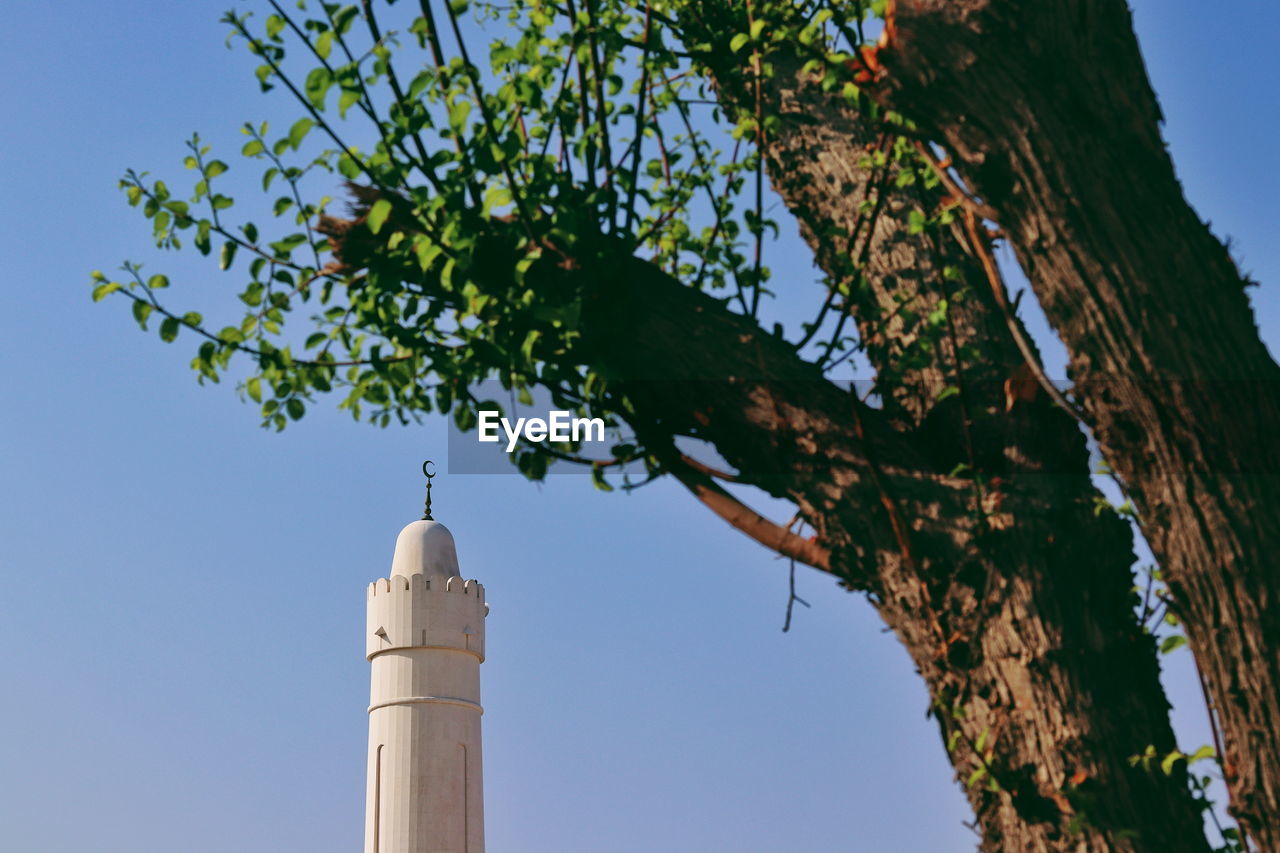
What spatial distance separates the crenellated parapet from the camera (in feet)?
83.1

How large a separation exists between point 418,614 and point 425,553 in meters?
1.21

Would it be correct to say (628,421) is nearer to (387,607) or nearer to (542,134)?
(542,134)

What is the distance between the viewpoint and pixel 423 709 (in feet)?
82.7

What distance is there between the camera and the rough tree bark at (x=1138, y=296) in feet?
12.3

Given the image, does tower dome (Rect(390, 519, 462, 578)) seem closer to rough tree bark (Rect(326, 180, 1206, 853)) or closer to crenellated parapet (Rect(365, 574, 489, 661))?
crenellated parapet (Rect(365, 574, 489, 661))

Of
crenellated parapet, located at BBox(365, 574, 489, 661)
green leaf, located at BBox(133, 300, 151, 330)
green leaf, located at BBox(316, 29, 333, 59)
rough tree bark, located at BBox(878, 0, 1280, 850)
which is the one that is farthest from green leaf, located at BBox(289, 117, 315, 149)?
crenellated parapet, located at BBox(365, 574, 489, 661)

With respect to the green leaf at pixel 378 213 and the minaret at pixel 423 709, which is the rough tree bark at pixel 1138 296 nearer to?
the green leaf at pixel 378 213

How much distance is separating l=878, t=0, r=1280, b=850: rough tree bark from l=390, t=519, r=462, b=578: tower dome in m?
22.4

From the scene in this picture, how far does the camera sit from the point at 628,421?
16.6ft

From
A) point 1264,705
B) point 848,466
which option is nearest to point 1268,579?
point 1264,705

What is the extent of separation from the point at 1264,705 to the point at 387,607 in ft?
74.9

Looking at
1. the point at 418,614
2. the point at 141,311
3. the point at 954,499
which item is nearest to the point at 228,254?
the point at 141,311

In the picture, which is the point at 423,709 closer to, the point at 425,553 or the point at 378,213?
the point at 425,553

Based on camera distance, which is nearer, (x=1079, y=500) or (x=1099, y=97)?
A: (x=1099, y=97)
